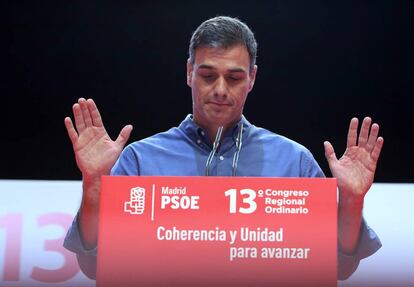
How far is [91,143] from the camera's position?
1778 mm

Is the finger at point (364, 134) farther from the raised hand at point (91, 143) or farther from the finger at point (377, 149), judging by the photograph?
the raised hand at point (91, 143)

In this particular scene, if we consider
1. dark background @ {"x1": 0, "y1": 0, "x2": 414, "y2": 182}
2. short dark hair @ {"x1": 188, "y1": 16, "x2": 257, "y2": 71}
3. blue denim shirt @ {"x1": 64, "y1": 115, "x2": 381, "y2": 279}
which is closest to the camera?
blue denim shirt @ {"x1": 64, "y1": 115, "x2": 381, "y2": 279}

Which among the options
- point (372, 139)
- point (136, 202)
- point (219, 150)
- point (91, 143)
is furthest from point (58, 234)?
point (372, 139)

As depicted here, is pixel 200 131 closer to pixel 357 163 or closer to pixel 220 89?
pixel 220 89

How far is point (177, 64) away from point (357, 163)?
4.43ft

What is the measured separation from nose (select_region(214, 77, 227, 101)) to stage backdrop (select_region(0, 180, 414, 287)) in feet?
1.92

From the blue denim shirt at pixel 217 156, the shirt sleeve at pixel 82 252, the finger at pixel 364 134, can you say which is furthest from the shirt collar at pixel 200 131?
the shirt sleeve at pixel 82 252


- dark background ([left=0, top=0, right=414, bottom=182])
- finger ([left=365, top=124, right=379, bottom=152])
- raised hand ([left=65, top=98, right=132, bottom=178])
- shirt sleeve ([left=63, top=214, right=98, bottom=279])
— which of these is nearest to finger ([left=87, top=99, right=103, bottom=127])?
raised hand ([left=65, top=98, right=132, bottom=178])

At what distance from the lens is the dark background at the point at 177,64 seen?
2.89m

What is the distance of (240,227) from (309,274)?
17cm

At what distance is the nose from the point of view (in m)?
1.93

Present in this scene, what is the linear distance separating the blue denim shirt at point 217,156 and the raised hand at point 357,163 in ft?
0.48

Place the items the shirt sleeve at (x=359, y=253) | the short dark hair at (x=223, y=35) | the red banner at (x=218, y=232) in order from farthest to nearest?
1. the short dark hair at (x=223, y=35)
2. the shirt sleeve at (x=359, y=253)
3. the red banner at (x=218, y=232)

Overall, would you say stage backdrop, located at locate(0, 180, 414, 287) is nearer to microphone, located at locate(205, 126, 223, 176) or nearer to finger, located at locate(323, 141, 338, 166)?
finger, located at locate(323, 141, 338, 166)
